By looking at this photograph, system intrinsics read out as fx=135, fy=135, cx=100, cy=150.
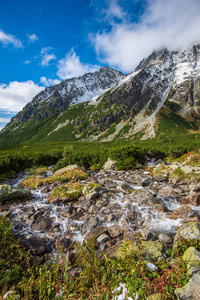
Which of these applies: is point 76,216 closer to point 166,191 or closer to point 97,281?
point 97,281

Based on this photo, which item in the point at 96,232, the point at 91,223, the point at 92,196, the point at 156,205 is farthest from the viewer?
the point at 92,196

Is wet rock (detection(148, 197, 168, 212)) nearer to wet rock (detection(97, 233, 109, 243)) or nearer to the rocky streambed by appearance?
the rocky streambed

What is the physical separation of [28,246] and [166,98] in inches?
6463

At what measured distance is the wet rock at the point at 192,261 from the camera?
307 centimetres

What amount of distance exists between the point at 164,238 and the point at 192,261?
1823 mm

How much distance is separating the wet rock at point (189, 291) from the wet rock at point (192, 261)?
0.38 meters

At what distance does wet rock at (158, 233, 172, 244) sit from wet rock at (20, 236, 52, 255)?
4170mm

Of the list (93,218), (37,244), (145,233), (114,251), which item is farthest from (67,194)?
(145,233)

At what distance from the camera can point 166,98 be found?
14088 cm

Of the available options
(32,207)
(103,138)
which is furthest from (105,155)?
Answer: (103,138)

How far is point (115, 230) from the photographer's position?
221 inches

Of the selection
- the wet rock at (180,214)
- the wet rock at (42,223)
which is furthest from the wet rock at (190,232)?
the wet rock at (42,223)

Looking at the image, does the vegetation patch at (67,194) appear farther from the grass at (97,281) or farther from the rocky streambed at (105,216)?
the grass at (97,281)

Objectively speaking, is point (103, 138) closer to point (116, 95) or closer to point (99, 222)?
point (116, 95)
